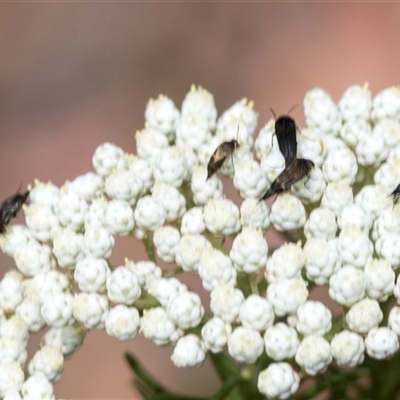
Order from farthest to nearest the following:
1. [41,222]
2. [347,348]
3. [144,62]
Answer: [144,62]
[41,222]
[347,348]

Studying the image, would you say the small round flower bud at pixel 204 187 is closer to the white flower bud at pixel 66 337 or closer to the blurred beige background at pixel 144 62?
the white flower bud at pixel 66 337

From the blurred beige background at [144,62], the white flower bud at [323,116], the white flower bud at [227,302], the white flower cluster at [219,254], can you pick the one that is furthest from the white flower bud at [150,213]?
the blurred beige background at [144,62]

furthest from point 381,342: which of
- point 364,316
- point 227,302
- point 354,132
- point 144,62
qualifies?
point 144,62

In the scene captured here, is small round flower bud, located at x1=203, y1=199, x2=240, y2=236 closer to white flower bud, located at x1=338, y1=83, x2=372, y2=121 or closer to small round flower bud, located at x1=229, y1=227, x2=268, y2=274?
small round flower bud, located at x1=229, y1=227, x2=268, y2=274

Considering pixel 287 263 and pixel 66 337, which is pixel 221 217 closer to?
pixel 287 263

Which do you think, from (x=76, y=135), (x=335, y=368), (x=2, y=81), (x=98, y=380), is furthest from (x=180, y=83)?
(x=335, y=368)
